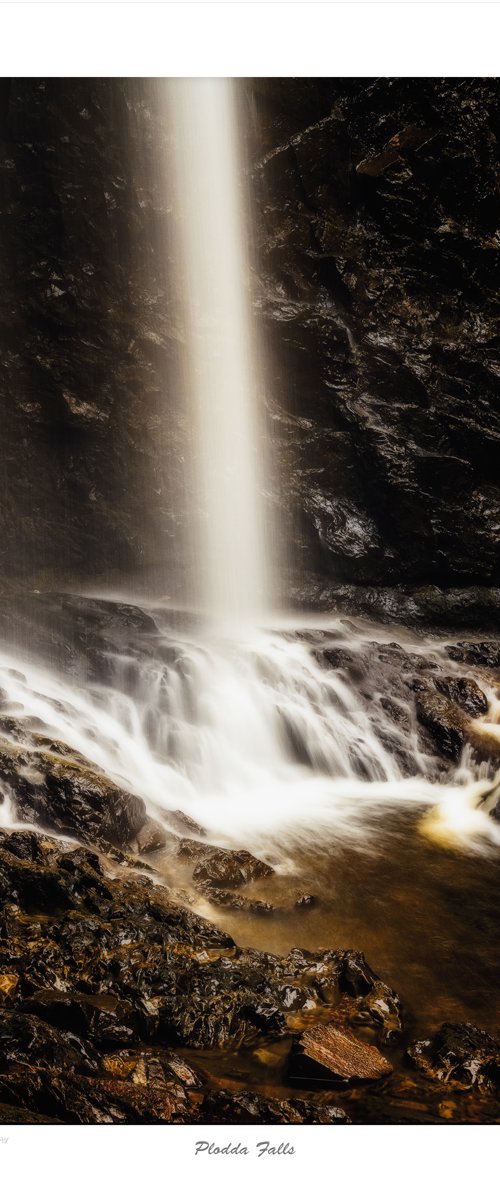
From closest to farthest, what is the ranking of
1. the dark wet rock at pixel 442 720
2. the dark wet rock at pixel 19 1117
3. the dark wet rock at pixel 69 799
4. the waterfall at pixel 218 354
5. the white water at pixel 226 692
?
the dark wet rock at pixel 19 1117
the dark wet rock at pixel 69 799
the white water at pixel 226 692
the dark wet rock at pixel 442 720
the waterfall at pixel 218 354

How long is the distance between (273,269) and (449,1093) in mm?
14608

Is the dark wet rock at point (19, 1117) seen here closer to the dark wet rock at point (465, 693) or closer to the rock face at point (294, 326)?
the dark wet rock at point (465, 693)

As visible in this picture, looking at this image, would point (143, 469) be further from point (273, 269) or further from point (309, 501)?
point (273, 269)

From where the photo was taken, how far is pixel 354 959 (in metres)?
4.80

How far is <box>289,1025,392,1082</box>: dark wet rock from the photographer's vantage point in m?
3.73

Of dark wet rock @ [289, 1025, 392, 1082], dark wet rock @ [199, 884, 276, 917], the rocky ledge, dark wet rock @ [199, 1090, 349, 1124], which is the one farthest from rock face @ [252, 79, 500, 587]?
dark wet rock @ [199, 1090, 349, 1124]

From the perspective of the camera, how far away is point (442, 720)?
10.3m

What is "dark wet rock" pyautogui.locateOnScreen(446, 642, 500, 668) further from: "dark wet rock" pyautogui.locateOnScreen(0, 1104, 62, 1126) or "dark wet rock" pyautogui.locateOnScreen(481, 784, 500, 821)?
"dark wet rock" pyautogui.locateOnScreen(0, 1104, 62, 1126)

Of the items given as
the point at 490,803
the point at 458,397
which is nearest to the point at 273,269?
the point at 458,397

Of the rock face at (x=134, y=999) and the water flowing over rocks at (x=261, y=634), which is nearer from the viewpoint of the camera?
the rock face at (x=134, y=999)

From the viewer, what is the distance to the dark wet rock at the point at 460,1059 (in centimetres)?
380

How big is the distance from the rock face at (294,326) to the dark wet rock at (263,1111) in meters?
12.9

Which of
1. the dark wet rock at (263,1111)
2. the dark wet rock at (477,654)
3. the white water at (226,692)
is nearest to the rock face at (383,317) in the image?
the white water at (226,692)

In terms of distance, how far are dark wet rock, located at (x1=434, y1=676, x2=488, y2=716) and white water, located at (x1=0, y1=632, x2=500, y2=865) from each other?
1111 mm
